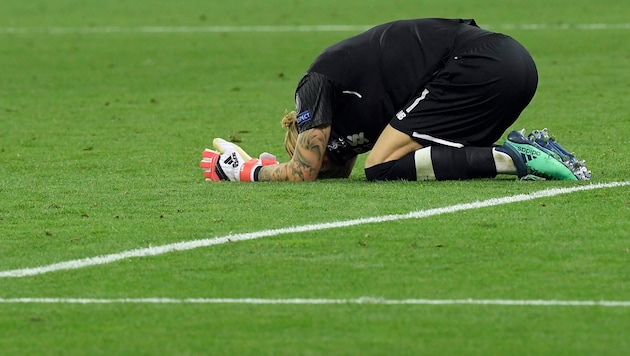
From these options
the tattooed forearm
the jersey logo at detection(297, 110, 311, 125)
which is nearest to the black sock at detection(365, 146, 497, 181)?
the tattooed forearm

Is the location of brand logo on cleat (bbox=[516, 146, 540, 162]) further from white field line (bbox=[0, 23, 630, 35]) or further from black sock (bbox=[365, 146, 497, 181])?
white field line (bbox=[0, 23, 630, 35])

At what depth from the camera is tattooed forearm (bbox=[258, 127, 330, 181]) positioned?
31.6ft

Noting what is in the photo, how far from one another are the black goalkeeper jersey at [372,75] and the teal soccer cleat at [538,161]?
0.74 meters

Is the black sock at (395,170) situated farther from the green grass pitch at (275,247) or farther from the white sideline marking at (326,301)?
the white sideline marking at (326,301)

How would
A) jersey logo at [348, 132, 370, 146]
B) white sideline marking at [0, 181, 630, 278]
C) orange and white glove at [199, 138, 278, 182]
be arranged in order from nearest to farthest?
white sideline marking at [0, 181, 630, 278] → jersey logo at [348, 132, 370, 146] → orange and white glove at [199, 138, 278, 182]

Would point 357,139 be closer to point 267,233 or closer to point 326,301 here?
point 267,233

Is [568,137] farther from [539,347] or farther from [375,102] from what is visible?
[539,347]

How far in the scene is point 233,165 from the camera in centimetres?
1000

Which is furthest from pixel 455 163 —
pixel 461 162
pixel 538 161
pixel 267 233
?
pixel 267 233

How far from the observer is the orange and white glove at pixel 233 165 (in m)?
9.97

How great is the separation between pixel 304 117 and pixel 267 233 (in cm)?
188

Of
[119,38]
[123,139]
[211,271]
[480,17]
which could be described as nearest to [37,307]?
[211,271]

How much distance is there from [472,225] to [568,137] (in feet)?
14.4

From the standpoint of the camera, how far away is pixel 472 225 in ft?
26.2
